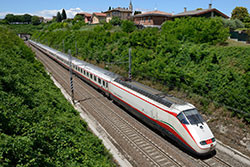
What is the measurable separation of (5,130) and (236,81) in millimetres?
20158

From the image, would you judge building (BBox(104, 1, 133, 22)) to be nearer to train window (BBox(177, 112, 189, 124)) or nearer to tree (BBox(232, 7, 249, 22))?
tree (BBox(232, 7, 249, 22))

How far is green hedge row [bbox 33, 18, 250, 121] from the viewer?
1888 cm

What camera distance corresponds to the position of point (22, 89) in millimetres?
13016

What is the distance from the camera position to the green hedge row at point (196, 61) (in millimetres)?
18875

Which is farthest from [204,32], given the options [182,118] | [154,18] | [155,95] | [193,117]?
[154,18]

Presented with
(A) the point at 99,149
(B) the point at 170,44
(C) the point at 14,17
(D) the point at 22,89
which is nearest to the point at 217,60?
(B) the point at 170,44

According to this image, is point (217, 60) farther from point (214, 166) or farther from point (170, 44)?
point (214, 166)

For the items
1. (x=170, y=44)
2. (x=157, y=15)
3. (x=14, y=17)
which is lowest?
(x=170, y=44)

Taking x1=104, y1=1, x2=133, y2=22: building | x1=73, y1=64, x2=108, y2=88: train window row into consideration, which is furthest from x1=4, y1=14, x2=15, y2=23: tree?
x1=73, y1=64, x2=108, y2=88: train window row

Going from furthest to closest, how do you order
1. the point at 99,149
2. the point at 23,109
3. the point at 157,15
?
the point at 157,15, the point at 99,149, the point at 23,109

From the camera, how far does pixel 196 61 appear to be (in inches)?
968

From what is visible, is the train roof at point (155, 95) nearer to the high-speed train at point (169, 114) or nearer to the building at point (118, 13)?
the high-speed train at point (169, 114)

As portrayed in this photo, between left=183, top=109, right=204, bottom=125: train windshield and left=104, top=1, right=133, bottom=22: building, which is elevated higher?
left=104, top=1, right=133, bottom=22: building

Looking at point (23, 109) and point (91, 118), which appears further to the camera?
point (91, 118)
